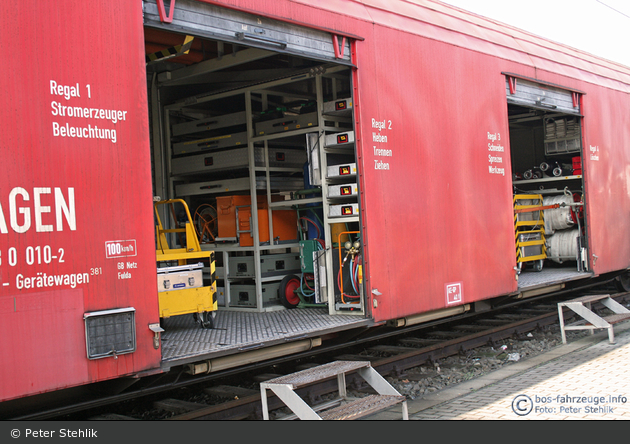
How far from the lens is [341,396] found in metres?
5.58

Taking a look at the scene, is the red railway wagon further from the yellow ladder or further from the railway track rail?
the railway track rail

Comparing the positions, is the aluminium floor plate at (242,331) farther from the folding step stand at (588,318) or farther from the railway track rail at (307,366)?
the folding step stand at (588,318)

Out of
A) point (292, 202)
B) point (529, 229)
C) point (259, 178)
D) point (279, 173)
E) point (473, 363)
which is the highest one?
point (279, 173)

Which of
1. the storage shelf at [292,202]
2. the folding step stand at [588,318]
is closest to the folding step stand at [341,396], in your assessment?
the storage shelf at [292,202]

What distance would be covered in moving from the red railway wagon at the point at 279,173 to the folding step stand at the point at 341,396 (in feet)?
→ 1.55

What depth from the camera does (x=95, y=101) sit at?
4145 mm

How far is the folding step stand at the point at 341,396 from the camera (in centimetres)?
461

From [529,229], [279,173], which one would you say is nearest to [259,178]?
[279,173]

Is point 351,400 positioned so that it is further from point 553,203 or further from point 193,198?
point 553,203

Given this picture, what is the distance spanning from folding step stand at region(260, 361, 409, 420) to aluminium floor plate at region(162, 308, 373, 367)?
40 cm

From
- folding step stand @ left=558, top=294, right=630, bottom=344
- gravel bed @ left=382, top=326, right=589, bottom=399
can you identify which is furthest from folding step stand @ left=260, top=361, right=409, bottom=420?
folding step stand @ left=558, top=294, right=630, bottom=344

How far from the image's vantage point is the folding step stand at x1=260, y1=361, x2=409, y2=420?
15.1 ft

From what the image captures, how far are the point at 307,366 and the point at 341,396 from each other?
49.4 inches

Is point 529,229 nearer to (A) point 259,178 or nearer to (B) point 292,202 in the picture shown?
(B) point 292,202
